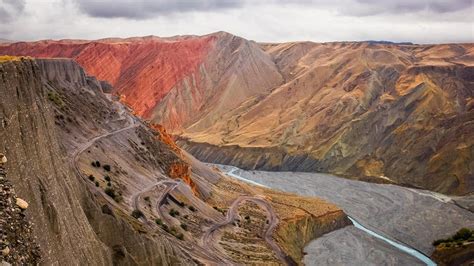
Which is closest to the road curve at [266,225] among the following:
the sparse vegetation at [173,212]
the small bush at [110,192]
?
the sparse vegetation at [173,212]

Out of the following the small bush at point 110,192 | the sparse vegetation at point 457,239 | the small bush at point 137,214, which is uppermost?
the small bush at point 110,192

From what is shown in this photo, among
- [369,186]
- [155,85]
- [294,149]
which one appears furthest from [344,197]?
[155,85]

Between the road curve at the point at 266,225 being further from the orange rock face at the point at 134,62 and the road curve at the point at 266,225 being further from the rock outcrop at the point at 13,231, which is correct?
the orange rock face at the point at 134,62

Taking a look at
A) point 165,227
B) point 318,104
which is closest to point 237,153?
point 318,104

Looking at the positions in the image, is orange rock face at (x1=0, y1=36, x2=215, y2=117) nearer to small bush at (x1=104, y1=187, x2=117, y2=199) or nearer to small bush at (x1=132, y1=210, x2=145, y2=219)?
small bush at (x1=104, y1=187, x2=117, y2=199)

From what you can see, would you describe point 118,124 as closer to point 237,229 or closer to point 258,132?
point 237,229

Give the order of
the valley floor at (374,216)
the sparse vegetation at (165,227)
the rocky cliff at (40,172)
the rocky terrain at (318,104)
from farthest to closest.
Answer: the rocky terrain at (318,104) < the valley floor at (374,216) < the sparse vegetation at (165,227) < the rocky cliff at (40,172)

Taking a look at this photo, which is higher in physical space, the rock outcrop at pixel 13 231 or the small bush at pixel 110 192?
the rock outcrop at pixel 13 231

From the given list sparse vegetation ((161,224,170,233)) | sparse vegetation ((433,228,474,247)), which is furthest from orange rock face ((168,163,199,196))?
sparse vegetation ((433,228,474,247))
